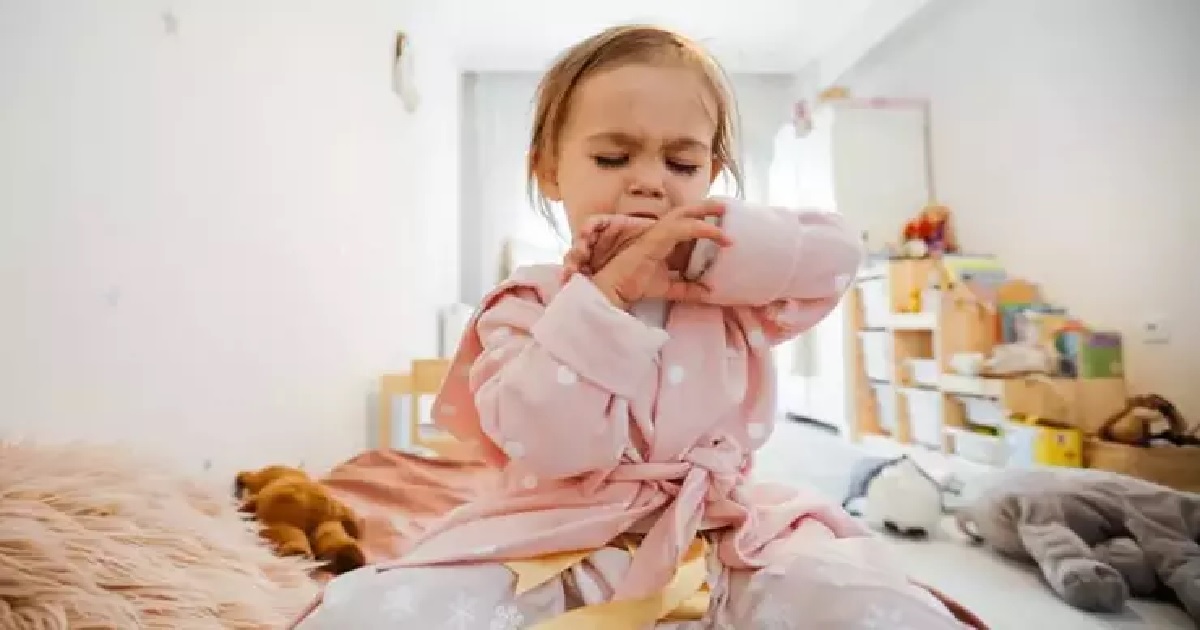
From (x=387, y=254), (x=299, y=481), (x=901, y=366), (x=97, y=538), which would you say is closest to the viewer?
Result: (x=97, y=538)

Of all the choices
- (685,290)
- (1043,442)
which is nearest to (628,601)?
(685,290)

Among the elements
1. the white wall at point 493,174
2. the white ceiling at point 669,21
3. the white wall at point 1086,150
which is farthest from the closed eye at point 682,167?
the white wall at point 493,174

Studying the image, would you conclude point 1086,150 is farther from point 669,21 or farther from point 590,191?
point 590,191

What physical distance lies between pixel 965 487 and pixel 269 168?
143 cm

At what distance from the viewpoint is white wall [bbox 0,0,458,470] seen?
83 centimetres

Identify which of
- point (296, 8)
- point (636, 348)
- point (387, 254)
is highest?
point (296, 8)

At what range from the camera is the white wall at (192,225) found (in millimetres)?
832

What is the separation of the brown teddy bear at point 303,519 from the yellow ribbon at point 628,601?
1.83 ft

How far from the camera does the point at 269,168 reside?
1.42 meters

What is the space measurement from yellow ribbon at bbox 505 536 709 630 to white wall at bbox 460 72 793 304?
144 inches

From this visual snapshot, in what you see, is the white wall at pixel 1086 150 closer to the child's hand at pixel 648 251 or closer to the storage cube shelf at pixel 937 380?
the storage cube shelf at pixel 937 380

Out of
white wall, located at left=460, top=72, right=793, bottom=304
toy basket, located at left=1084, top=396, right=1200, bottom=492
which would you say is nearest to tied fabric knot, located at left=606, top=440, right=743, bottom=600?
toy basket, located at left=1084, top=396, right=1200, bottom=492

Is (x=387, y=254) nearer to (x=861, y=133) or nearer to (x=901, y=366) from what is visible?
(x=901, y=366)

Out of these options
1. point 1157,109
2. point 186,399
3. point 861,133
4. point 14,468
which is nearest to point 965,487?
point 1157,109
